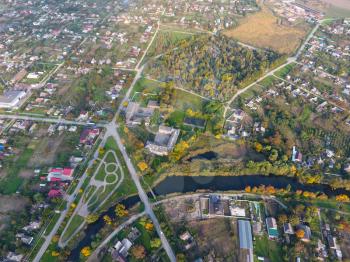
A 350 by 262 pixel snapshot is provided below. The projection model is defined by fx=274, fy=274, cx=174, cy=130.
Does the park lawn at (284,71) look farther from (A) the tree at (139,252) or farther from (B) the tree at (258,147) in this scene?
(A) the tree at (139,252)

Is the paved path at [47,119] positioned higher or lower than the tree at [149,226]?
higher

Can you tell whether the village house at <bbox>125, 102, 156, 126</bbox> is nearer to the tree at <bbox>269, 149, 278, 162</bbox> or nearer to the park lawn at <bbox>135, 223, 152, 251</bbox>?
the park lawn at <bbox>135, 223, 152, 251</bbox>

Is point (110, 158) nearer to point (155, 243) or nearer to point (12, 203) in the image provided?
point (12, 203)

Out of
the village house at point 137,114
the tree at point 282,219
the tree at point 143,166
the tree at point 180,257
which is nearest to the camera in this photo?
the tree at point 180,257

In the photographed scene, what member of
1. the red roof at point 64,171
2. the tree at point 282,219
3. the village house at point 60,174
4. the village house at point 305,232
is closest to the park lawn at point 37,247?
A: the village house at point 60,174

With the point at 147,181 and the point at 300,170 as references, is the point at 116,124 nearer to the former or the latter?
the point at 147,181

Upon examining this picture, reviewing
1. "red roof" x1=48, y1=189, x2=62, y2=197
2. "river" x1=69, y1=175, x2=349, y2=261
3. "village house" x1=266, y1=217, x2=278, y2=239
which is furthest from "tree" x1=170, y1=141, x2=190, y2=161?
"red roof" x1=48, y1=189, x2=62, y2=197
